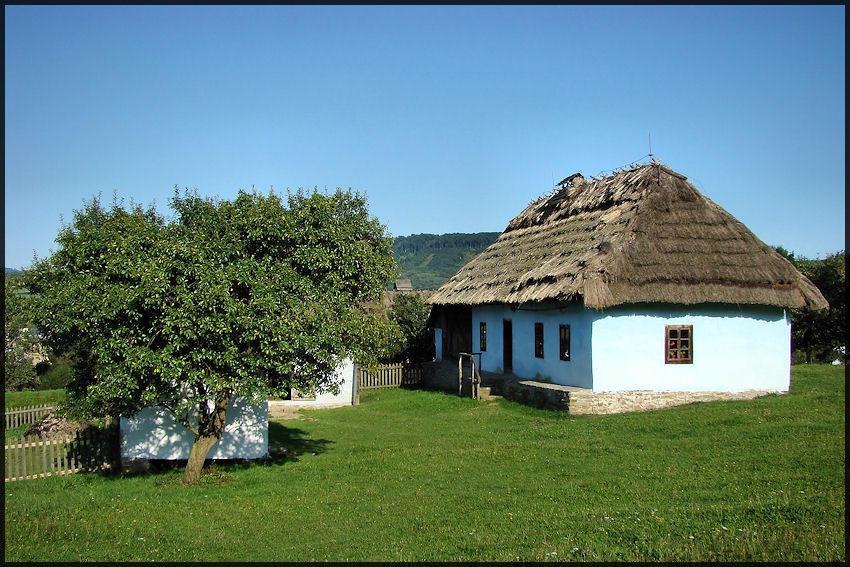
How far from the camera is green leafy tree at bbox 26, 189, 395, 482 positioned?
460 inches

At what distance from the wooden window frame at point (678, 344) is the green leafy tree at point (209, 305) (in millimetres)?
8821

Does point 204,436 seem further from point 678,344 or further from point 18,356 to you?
point 18,356

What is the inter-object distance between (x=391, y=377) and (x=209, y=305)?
745 inches

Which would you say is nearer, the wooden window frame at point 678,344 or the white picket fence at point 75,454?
the white picket fence at point 75,454

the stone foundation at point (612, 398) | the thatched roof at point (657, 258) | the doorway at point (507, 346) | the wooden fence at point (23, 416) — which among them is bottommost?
the wooden fence at point (23, 416)

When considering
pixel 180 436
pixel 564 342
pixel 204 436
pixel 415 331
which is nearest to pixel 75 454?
pixel 180 436

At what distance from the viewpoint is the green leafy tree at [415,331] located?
111 feet

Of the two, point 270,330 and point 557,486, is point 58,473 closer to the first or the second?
point 270,330

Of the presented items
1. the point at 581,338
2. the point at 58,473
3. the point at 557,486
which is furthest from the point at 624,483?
the point at 58,473

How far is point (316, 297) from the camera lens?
12.9m

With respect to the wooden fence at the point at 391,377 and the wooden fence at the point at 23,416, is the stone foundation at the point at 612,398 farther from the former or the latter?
the wooden fence at the point at 23,416

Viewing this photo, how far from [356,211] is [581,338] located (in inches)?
281

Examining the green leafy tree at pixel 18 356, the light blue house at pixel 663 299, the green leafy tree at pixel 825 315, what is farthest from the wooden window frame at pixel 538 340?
the green leafy tree at pixel 18 356

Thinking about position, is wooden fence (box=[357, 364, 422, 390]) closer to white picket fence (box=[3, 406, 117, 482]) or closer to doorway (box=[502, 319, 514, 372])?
doorway (box=[502, 319, 514, 372])
